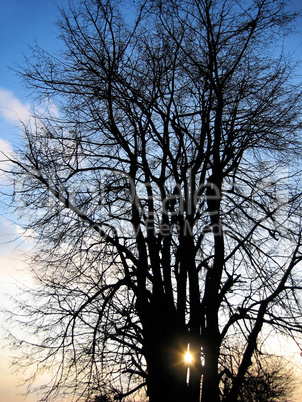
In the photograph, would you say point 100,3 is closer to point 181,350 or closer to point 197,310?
point 197,310

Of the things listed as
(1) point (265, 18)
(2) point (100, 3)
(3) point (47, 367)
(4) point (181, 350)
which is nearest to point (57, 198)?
(3) point (47, 367)

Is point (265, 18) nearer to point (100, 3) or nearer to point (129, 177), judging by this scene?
point (100, 3)

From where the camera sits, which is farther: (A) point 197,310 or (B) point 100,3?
(B) point 100,3

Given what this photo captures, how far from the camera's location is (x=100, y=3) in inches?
→ 260

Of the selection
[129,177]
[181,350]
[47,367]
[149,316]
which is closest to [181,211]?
[129,177]

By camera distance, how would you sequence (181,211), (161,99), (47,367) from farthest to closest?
(161,99)
(181,211)
(47,367)

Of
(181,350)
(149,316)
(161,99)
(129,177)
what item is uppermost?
(161,99)

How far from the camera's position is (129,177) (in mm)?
7188

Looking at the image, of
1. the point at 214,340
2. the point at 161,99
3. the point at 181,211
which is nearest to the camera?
the point at 214,340

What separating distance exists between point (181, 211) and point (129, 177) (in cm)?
135

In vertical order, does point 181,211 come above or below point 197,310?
above

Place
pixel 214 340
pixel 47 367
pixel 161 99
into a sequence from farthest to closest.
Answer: pixel 161 99
pixel 47 367
pixel 214 340

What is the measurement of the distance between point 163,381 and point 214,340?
1.05m

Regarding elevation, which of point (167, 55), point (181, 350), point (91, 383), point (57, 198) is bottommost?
point (91, 383)
